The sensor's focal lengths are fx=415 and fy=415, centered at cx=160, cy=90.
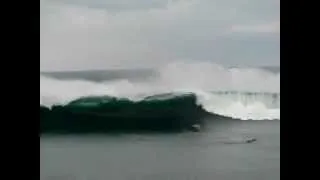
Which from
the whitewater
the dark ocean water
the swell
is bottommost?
the dark ocean water

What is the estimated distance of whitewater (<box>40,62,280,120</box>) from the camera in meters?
1.24

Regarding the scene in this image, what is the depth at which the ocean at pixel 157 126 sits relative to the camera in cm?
124

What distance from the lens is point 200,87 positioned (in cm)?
128

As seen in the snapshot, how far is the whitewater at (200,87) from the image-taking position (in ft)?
4.08

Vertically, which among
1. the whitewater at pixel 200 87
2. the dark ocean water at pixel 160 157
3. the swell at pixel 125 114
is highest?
the whitewater at pixel 200 87

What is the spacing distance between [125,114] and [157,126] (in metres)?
0.11

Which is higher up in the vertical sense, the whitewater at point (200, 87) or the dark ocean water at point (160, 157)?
the whitewater at point (200, 87)

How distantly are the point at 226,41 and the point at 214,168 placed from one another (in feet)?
1.28

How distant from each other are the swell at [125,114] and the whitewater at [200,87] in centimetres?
2

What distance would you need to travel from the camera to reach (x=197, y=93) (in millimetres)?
1271

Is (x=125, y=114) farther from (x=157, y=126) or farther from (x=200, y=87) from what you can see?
(x=200, y=87)

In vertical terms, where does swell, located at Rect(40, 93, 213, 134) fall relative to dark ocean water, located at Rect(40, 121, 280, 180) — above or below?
above

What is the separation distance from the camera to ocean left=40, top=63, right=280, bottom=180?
1235 mm

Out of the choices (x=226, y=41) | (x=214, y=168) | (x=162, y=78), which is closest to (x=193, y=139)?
(x=214, y=168)
